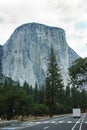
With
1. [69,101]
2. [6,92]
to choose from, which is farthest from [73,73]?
[69,101]

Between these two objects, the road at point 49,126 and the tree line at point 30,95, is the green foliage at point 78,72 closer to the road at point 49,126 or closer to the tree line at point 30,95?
the tree line at point 30,95

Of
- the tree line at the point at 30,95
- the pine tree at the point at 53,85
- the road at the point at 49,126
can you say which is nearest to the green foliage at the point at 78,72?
the tree line at the point at 30,95

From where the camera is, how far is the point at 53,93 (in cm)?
9112

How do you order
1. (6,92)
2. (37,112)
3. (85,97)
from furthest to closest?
(85,97) < (37,112) < (6,92)

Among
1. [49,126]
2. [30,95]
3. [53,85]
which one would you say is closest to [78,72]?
[49,126]

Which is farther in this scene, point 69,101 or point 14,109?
point 69,101

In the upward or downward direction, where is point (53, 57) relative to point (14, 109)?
upward

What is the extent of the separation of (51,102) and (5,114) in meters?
28.9

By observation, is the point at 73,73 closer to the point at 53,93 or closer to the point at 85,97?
the point at 53,93

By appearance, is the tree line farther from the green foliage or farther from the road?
the road

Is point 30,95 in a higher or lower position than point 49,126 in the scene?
higher

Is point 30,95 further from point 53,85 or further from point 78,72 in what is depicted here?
point 78,72

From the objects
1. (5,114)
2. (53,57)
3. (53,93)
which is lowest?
(5,114)

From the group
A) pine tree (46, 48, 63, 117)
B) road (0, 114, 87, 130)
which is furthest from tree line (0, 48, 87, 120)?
road (0, 114, 87, 130)
